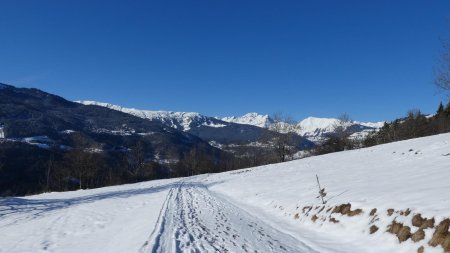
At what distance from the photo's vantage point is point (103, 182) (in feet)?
351

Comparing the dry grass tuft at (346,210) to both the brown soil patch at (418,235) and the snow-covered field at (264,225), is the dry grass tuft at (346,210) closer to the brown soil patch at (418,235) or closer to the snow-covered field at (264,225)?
the snow-covered field at (264,225)

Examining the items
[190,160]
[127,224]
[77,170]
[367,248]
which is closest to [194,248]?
[367,248]

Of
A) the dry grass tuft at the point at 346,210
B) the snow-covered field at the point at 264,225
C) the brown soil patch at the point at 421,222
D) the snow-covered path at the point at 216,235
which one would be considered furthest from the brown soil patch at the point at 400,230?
the dry grass tuft at the point at 346,210

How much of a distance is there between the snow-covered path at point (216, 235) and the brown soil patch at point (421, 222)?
2.88 metres

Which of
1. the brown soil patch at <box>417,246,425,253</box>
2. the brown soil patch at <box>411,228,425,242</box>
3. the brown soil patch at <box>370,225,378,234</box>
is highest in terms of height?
the brown soil patch at <box>411,228,425,242</box>

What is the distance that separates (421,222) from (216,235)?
6.55 meters

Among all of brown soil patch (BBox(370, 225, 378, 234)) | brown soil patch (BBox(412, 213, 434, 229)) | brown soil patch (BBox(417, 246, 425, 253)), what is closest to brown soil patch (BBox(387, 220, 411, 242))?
brown soil patch (BBox(412, 213, 434, 229))

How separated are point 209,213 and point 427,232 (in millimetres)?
12167

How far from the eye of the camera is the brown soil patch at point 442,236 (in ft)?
28.7

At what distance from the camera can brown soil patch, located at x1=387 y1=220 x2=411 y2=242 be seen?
10.2 meters

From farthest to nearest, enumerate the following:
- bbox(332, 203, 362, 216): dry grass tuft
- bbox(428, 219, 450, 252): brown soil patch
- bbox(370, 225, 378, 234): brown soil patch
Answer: bbox(332, 203, 362, 216): dry grass tuft, bbox(370, 225, 378, 234): brown soil patch, bbox(428, 219, 450, 252): brown soil patch

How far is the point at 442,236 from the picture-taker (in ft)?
29.6

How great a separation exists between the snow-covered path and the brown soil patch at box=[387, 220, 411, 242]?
230cm

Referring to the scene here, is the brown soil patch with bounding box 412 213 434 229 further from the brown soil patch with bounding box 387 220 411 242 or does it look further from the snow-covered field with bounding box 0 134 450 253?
the brown soil patch with bounding box 387 220 411 242
